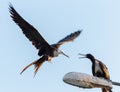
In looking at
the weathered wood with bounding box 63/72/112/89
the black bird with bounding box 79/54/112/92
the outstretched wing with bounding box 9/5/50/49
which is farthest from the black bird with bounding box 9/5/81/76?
the weathered wood with bounding box 63/72/112/89

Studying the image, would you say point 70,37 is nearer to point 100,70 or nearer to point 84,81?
point 100,70

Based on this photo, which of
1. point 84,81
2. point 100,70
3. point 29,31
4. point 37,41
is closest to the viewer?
point 84,81

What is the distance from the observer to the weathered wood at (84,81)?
29.3ft

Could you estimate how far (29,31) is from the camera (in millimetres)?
17672

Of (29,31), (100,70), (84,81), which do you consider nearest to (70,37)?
(29,31)

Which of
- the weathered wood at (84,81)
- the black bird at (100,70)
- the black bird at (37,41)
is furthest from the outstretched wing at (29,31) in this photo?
the weathered wood at (84,81)

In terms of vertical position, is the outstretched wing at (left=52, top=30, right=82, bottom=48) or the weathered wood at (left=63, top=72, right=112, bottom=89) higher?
the weathered wood at (left=63, top=72, right=112, bottom=89)

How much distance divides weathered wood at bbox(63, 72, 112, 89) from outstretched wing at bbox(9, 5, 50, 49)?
8.42 meters

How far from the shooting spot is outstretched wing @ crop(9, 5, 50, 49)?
17.4 metres

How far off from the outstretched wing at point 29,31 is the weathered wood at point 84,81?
8.42 m

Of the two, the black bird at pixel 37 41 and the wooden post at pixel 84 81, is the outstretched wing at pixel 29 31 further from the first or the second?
the wooden post at pixel 84 81

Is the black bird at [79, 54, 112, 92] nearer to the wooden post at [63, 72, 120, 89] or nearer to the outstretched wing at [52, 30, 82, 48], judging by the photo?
the wooden post at [63, 72, 120, 89]

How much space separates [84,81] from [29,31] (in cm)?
898

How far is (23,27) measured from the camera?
17578mm
